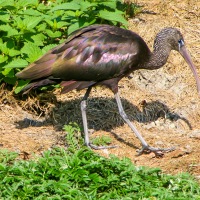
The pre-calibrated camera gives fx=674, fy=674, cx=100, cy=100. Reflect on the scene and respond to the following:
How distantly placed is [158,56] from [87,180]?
2.72 metres

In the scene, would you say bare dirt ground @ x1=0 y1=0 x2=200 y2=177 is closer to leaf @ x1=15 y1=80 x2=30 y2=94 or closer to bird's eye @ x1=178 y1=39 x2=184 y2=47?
leaf @ x1=15 y1=80 x2=30 y2=94

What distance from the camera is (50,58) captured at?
8.53 meters

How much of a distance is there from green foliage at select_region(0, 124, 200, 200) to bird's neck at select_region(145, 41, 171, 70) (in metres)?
2.07

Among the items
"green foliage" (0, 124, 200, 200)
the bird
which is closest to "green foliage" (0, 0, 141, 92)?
the bird

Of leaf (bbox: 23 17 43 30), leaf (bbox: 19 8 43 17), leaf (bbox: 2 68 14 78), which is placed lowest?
leaf (bbox: 2 68 14 78)

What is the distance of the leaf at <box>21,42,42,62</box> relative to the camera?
9055 mm

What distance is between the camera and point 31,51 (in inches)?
358

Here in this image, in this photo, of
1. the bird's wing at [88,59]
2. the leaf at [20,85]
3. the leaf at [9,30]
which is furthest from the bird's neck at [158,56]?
the leaf at [9,30]

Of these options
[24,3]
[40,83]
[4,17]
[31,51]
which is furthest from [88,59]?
[24,3]

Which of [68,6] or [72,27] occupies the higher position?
[68,6]

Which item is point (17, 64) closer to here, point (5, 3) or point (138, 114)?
point (5, 3)

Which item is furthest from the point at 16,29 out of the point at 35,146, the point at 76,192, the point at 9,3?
the point at 76,192

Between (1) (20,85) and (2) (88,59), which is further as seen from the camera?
(1) (20,85)

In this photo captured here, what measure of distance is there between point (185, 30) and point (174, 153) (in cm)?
318
